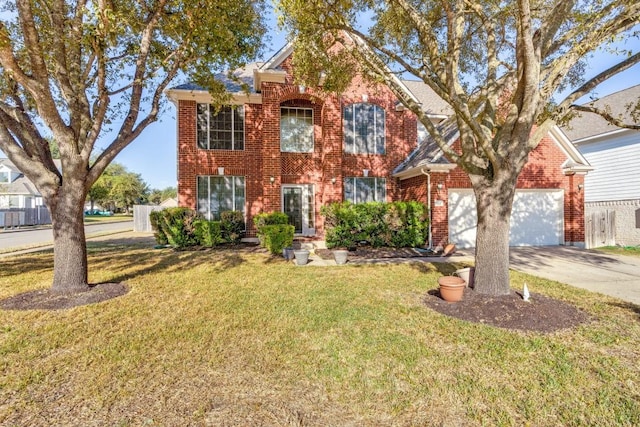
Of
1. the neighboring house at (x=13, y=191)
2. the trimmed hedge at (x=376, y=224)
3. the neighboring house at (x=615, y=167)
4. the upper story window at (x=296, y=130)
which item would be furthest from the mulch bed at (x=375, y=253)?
the neighboring house at (x=13, y=191)

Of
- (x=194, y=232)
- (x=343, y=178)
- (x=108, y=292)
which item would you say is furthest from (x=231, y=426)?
(x=343, y=178)

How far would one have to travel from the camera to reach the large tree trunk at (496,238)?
18.5ft

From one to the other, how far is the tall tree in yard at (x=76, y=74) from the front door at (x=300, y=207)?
726cm

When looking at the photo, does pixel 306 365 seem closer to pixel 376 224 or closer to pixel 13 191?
pixel 376 224

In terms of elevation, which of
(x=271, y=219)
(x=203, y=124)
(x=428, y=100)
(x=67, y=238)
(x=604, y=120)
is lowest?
(x=67, y=238)

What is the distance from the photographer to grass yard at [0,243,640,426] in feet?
9.00

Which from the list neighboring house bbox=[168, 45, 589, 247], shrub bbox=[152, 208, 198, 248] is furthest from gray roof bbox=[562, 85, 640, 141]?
shrub bbox=[152, 208, 198, 248]

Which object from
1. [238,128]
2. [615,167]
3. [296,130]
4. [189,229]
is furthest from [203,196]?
[615,167]

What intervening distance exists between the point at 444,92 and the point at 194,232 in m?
10.1

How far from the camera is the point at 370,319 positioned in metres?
4.88

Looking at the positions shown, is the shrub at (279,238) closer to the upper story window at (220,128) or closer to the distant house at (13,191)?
the upper story window at (220,128)

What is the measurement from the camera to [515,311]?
498 cm

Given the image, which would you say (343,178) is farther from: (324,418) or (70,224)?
(324,418)

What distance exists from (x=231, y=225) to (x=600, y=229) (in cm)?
1554
